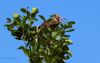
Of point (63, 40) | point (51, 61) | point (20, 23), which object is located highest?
point (20, 23)

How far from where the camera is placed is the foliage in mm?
6500

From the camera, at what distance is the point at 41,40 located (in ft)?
21.9

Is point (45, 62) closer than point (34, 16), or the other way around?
point (45, 62)

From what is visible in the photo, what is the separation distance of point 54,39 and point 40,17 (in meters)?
0.71

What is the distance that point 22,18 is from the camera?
697cm

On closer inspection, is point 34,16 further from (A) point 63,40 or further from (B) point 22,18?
(A) point 63,40

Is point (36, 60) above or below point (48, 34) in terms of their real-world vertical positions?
below

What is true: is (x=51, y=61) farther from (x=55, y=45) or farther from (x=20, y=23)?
(x=20, y=23)

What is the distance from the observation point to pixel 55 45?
257 inches

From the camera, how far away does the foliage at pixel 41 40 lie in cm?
650

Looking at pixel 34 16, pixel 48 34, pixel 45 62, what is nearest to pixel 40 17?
pixel 34 16

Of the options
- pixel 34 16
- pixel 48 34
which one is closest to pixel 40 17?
pixel 34 16

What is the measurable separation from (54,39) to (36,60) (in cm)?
55

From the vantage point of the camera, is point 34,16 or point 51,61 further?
point 34,16
